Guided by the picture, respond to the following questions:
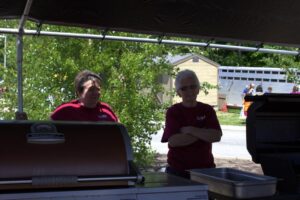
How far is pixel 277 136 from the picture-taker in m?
3.04

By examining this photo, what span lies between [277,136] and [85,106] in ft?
4.23

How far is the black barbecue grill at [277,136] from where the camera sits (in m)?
2.76

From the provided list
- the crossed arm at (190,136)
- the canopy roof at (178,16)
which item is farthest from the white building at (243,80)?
the crossed arm at (190,136)

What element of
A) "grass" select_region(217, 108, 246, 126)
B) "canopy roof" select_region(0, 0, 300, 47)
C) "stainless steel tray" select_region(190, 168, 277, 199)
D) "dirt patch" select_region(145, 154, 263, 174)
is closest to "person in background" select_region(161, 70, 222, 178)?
"stainless steel tray" select_region(190, 168, 277, 199)

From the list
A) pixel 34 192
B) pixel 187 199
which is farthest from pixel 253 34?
pixel 34 192

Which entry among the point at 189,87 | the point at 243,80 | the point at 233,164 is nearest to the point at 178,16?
the point at 189,87

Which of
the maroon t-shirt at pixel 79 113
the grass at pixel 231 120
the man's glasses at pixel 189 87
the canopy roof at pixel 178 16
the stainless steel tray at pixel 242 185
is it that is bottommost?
the grass at pixel 231 120

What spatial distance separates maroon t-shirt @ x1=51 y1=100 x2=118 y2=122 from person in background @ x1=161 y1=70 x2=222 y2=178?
0.46 meters

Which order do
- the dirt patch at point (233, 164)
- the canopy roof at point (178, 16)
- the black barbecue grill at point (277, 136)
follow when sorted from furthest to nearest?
the dirt patch at point (233, 164)
the canopy roof at point (178, 16)
the black barbecue grill at point (277, 136)

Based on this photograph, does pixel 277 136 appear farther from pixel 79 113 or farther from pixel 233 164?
pixel 233 164

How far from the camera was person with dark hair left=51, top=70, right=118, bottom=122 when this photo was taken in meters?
3.35

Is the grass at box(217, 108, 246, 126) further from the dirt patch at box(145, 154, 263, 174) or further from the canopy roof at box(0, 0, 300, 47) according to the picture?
the canopy roof at box(0, 0, 300, 47)

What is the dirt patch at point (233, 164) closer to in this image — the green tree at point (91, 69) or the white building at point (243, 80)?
the green tree at point (91, 69)

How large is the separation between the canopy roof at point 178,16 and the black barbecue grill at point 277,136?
1681 millimetres
